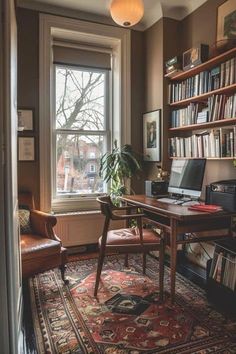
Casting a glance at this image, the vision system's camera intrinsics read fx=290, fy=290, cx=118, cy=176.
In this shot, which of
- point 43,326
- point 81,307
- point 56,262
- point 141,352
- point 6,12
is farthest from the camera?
point 56,262

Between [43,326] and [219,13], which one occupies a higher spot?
[219,13]

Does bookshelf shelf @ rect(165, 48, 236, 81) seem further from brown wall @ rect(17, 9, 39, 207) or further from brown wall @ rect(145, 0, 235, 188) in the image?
brown wall @ rect(17, 9, 39, 207)

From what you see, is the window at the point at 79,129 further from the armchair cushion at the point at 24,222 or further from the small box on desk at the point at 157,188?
the small box on desk at the point at 157,188

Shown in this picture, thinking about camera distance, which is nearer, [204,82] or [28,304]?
[28,304]

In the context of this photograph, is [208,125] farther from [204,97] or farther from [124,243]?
[124,243]

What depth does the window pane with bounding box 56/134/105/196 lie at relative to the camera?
Answer: 3594 mm

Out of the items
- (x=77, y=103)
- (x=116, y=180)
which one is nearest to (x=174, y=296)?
(x=116, y=180)

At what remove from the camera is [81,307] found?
221 cm

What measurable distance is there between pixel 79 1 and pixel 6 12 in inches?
88.8

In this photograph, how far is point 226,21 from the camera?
107 inches

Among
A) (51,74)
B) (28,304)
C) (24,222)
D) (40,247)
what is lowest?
(28,304)

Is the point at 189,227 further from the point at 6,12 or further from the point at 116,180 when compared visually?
the point at 6,12

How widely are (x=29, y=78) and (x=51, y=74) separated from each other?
0.31 meters

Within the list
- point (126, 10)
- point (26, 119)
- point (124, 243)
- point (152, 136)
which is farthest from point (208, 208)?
point (26, 119)
